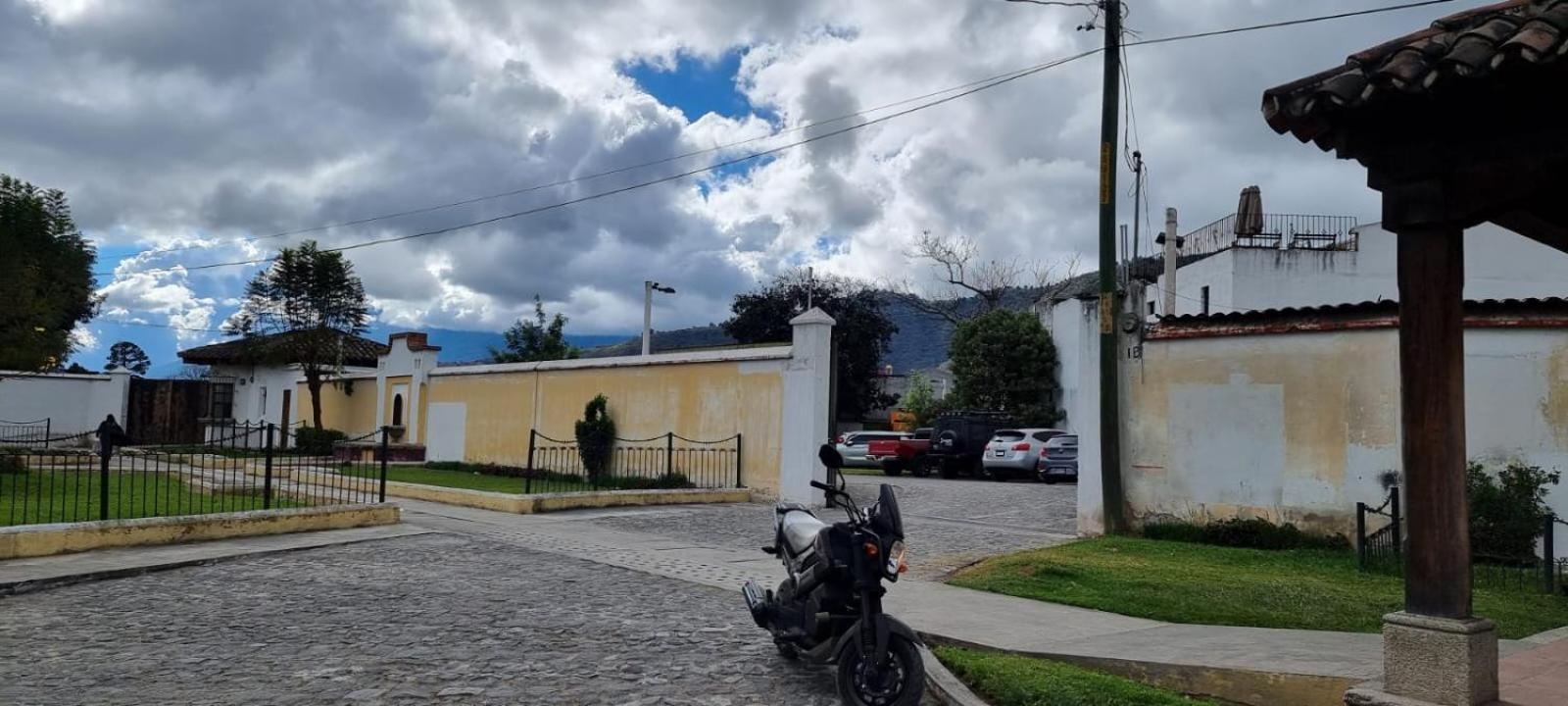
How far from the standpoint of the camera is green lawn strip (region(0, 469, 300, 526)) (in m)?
12.1

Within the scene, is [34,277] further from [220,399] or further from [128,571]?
[220,399]

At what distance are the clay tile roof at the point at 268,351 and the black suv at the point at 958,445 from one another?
16.5 m

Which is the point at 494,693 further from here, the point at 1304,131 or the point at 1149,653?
the point at 1304,131

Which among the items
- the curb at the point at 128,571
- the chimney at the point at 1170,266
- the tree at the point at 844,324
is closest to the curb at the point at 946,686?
the curb at the point at 128,571

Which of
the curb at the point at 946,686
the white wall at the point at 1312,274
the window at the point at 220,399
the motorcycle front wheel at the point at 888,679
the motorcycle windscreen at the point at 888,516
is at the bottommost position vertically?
the curb at the point at 946,686

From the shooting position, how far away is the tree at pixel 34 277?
59.0ft

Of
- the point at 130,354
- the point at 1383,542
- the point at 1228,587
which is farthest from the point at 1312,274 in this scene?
the point at 130,354

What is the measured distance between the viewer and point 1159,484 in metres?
14.0

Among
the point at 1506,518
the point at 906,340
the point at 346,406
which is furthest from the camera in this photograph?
the point at 906,340

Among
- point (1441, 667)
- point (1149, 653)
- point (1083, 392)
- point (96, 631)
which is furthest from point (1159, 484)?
point (96, 631)

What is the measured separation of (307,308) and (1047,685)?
32808mm

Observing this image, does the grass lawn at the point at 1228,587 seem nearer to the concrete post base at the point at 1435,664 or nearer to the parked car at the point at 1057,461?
the concrete post base at the point at 1435,664

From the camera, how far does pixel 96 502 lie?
1443 cm

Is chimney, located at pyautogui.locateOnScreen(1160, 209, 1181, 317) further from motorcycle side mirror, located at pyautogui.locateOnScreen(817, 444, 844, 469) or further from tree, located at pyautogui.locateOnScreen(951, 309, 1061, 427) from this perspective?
motorcycle side mirror, located at pyautogui.locateOnScreen(817, 444, 844, 469)
